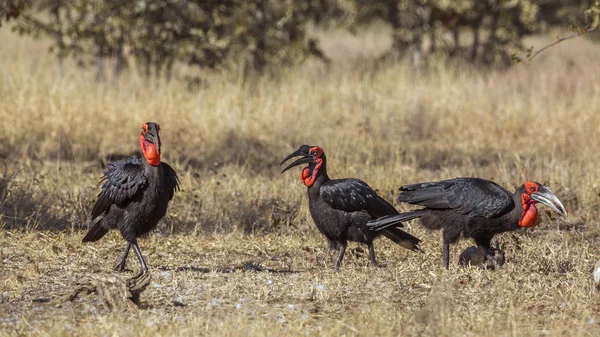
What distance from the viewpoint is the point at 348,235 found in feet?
22.5

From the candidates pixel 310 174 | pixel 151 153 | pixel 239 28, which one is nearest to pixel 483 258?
pixel 310 174

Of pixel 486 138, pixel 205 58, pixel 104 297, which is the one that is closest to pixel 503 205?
pixel 104 297

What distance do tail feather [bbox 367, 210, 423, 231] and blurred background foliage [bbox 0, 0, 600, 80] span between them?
6037 mm

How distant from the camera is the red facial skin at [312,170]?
6.85m

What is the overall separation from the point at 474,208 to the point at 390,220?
0.60 metres

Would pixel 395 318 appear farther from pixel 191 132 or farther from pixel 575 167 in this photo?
pixel 191 132

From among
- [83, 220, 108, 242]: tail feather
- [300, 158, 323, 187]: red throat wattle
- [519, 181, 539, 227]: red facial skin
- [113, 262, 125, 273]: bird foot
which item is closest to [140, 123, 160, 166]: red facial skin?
[83, 220, 108, 242]: tail feather

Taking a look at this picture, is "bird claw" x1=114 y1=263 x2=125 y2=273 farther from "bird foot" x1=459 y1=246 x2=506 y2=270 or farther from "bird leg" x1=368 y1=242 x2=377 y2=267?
"bird foot" x1=459 y1=246 x2=506 y2=270

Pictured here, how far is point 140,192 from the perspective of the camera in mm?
6324

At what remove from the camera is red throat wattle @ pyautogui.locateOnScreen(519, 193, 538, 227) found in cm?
634

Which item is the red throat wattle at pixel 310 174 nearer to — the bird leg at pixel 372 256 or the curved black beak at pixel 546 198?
the bird leg at pixel 372 256

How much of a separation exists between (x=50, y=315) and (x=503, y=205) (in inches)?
122

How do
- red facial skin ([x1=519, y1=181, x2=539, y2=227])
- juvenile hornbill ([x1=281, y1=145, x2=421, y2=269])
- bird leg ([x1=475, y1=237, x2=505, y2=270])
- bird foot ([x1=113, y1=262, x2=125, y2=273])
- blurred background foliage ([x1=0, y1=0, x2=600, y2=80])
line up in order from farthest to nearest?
blurred background foliage ([x1=0, y1=0, x2=600, y2=80]) → juvenile hornbill ([x1=281, y1=145, x2=421, y2=269]) → bird foot ([x1=113, y1=262, x2=125, y2=273]) → bird leg ([x1=475, y1=237, x2=505, y2=270]) → red facial skin ([x1=519, y1=181, x2=539, y2=227])

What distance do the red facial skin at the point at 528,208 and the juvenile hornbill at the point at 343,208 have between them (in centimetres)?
89
